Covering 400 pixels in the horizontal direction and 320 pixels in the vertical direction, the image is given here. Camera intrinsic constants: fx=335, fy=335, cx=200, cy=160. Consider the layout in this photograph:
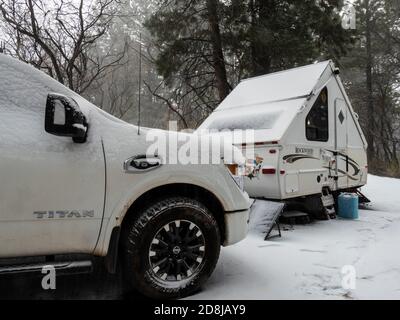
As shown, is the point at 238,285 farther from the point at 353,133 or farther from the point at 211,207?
the point at 353,133

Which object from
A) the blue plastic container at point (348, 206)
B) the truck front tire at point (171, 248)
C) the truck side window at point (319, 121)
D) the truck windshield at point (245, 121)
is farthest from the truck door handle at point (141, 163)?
the blue plastic container at point (348, 206)

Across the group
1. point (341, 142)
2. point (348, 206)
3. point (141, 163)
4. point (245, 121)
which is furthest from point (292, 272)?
point (341, 142)

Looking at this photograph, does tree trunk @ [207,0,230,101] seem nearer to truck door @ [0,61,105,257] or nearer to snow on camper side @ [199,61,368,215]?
snow on camper side @ [199,61,368,215]

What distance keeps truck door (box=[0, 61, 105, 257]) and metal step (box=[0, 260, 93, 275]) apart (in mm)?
97

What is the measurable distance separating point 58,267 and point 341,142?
6.49 metres

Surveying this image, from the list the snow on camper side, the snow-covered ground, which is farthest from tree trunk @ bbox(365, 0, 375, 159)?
the snow-covered ground

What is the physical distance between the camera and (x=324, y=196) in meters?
7.00

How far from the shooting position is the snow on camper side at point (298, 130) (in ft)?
19.0

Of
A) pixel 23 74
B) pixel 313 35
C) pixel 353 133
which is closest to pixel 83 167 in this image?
pixel 23 74

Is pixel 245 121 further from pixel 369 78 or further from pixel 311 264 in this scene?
pixel 369 78

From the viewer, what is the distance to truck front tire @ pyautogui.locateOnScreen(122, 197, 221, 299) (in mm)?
2939

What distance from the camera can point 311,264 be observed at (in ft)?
13.4

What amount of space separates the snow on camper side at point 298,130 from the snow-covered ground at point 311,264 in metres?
0.82

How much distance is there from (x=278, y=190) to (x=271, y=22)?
25.7ft
